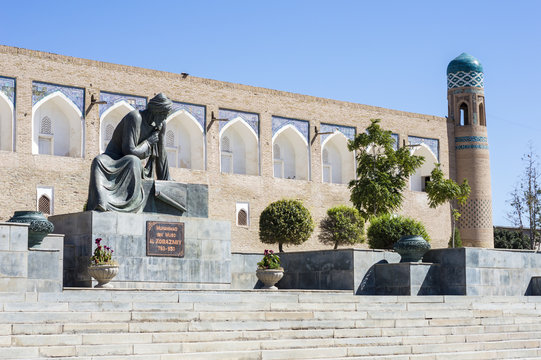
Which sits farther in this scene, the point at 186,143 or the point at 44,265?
the point at 186,143

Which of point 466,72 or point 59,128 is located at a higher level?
point 466,72

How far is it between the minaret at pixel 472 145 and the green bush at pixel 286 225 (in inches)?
393

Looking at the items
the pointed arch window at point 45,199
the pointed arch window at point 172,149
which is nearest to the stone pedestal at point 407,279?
the pointed arch window at point 45,199

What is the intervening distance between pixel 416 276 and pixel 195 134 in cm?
1204

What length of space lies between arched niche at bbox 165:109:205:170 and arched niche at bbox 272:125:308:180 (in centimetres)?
284

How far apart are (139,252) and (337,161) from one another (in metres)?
16.4

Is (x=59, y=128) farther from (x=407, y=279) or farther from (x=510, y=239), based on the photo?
(x=510, y=239)

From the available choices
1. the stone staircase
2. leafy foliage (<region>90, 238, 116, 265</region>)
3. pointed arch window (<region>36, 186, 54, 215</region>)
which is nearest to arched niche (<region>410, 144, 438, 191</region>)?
pointed arch window (<region>36, 186, 54, 215</region>)

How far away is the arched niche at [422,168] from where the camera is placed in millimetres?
28609

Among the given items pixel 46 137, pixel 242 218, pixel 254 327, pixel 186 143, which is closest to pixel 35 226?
pixel 254 327

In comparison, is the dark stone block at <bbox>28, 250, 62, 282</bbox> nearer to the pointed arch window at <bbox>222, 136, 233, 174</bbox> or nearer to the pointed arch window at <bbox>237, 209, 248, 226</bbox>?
the pointed arch window at <bbox>237, 209, 248, 226</bbox>

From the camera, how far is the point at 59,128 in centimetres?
2119

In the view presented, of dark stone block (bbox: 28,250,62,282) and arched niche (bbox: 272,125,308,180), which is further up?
arched niche (bbox: 272,125,308,180)

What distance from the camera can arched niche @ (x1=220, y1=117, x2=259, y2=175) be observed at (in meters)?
24.3
